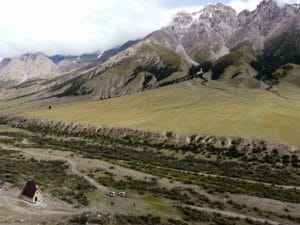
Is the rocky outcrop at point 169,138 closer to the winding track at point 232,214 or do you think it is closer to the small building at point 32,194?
the winding track at point 232,214

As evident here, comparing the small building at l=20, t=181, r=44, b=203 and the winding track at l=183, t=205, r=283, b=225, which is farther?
the small building at l=20, t=181, r=44, b=203

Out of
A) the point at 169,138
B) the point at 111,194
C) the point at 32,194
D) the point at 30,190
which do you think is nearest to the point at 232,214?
the point at 111,194

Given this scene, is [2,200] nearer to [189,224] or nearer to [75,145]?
[189,224]

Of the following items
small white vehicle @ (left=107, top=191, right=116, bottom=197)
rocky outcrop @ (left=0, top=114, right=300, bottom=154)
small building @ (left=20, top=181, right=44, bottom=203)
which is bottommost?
small building @ (left=20, top=181, right=44, bottom=203)

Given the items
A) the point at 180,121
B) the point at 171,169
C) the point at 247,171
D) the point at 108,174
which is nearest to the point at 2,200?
the point at 108,174

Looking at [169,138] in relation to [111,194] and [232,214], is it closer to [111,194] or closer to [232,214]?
[111,194]

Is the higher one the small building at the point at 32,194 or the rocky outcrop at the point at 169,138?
the rocky outcrop at the point at 169,138

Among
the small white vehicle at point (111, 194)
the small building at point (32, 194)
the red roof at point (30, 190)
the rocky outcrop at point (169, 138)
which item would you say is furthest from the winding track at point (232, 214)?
the rocky outcrop at point (169, 138)

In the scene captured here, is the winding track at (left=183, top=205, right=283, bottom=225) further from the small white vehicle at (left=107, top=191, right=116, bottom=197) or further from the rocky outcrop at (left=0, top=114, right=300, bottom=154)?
the rocky outcrop at (left=0, top=114, right=300, bottom=154)

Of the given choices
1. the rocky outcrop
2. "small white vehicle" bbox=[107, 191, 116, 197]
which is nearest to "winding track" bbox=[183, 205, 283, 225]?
"small white vehicle" bbox=[107, 191, 116, 197]
